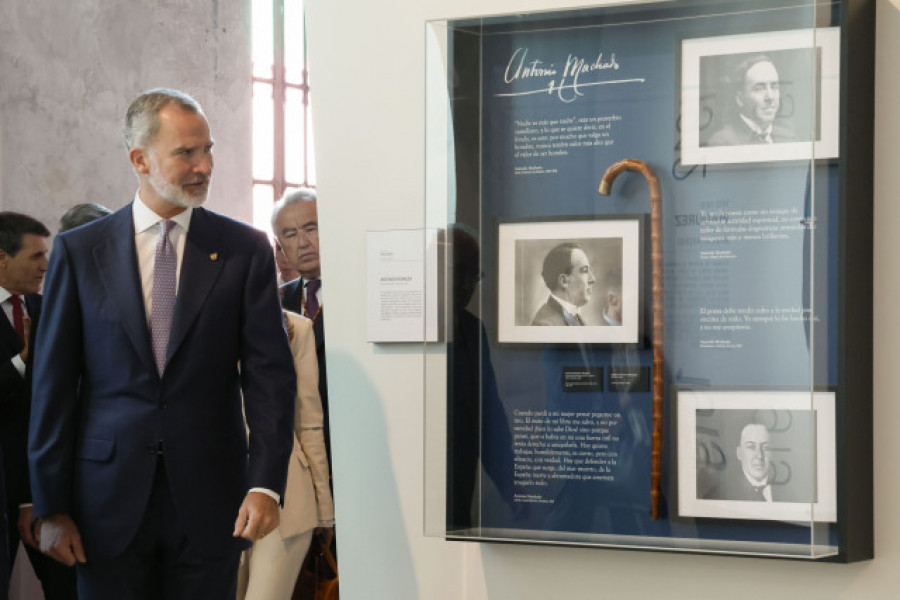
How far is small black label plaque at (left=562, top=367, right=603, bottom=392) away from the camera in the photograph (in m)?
3.57

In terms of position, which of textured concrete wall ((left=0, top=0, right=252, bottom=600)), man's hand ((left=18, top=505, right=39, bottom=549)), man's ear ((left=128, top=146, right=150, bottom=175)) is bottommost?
man's hand ((left=18, top=505, right=39, bottom=549))

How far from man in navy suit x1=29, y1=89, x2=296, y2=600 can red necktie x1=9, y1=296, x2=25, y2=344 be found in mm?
2313

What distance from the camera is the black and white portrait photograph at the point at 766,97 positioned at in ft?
11.0

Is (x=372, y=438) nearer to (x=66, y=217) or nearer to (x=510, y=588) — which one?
(x=510, y=588)

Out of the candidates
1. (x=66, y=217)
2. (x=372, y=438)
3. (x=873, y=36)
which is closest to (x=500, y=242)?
(x=372, y=438)

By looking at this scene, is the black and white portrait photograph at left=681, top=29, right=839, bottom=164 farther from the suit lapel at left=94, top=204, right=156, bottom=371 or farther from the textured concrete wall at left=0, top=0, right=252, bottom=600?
the textured concrete wall at left=0, top=0, right=252, bottom=600

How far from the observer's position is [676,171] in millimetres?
3518

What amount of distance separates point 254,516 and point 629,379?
101 cm

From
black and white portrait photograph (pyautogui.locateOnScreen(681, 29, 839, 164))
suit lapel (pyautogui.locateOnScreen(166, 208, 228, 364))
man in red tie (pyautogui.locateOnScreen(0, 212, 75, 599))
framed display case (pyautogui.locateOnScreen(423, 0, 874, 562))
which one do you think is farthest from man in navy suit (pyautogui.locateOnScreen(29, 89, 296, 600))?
man in red tie (pyautogui.locateOnScreen(0, 212, 75, 599))

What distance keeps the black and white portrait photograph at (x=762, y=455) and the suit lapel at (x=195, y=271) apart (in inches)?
49.0

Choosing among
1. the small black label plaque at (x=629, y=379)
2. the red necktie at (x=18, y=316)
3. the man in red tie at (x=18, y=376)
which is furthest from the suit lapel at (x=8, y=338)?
the small black label plaque at (x=629, y=379)

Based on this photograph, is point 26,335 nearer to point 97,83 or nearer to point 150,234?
point 150,234

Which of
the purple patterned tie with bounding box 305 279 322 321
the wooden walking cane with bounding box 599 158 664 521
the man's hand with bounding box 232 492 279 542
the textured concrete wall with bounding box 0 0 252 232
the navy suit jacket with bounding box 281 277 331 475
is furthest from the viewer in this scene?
the textured concrete wall with bounding box 0 0 252 232

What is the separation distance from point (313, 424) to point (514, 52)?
4.94ft
